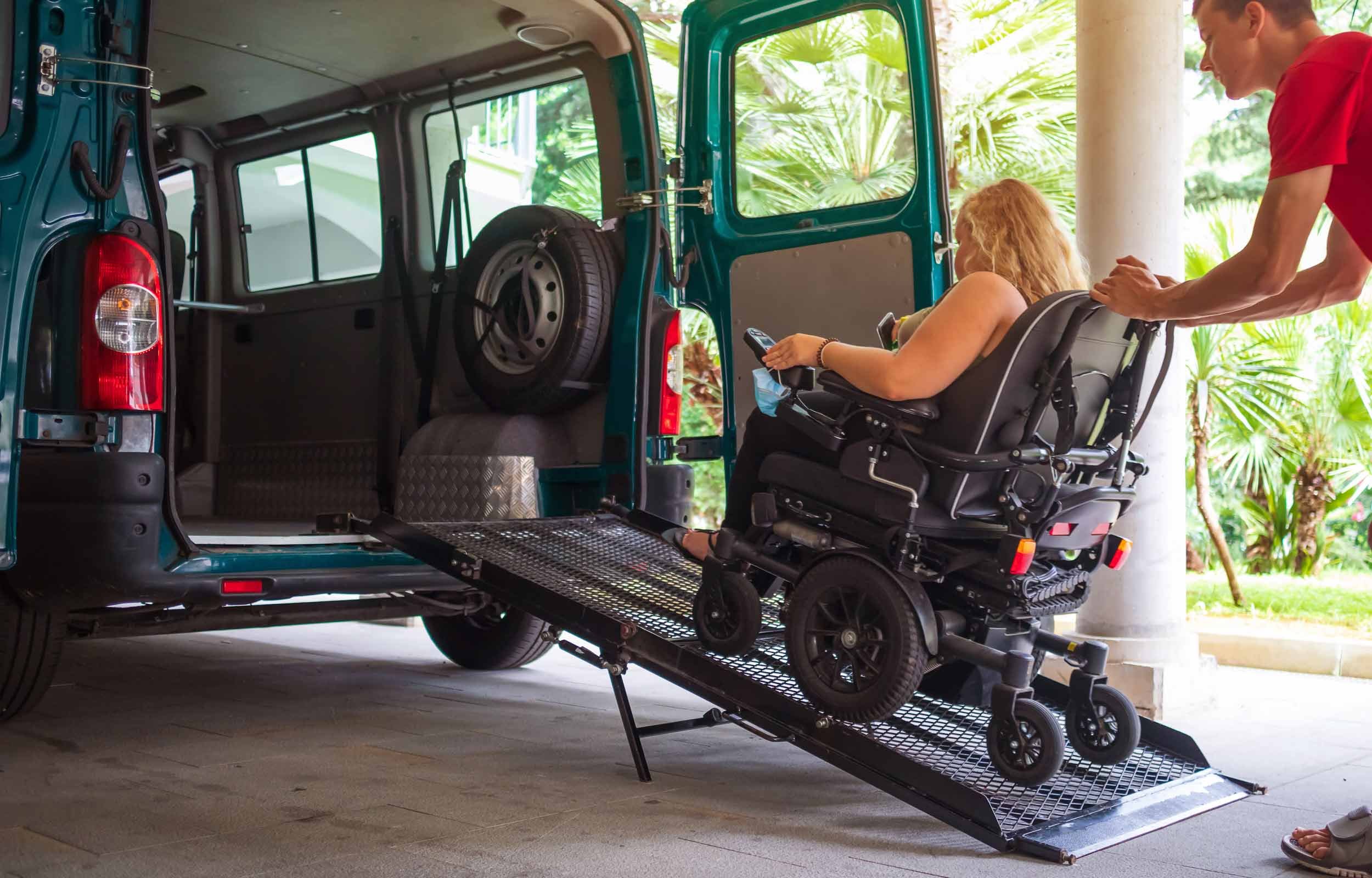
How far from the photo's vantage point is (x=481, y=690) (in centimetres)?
494

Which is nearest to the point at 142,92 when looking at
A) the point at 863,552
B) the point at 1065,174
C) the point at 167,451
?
the point at 167,451

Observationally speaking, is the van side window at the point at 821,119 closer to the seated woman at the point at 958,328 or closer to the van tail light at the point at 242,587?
the seated woman at the point at 958,328

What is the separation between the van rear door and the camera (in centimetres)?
307

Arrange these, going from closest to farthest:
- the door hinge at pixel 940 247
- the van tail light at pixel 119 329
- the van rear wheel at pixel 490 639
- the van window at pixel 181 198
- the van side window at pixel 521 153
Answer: the van tail light at pixel 119 329 → the door hinge at pixel 940 247 → the van side window at pixel 521 153 → the van rear wheel at pixel 490 639 → the van window at pixel 181 198

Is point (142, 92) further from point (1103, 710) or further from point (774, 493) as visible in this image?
point (1103, 710)

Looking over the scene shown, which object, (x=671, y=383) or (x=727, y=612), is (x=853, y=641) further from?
(x=671, y=383)

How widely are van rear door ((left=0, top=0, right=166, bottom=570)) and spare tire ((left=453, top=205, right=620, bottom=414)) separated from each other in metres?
1.60

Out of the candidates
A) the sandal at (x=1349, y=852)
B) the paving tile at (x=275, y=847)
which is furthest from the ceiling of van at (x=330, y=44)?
the sandal at (x=1349, y=852)

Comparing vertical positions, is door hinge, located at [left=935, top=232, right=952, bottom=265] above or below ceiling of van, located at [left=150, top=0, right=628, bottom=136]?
below

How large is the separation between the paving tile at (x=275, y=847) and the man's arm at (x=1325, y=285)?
6.97 ft

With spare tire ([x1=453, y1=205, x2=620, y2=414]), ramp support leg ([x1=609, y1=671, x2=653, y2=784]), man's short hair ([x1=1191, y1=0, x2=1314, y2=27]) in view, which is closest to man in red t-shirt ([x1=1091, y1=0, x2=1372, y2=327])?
man's short hair ([x1=1191, y1=0, x2=1314, y2=27])

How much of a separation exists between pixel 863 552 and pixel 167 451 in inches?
72.8

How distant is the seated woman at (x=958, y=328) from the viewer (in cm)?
285

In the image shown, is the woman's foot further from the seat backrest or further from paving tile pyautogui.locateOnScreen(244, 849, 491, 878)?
paving tile pyautogui.locateOnScreen(244, 849, 491, 878)
